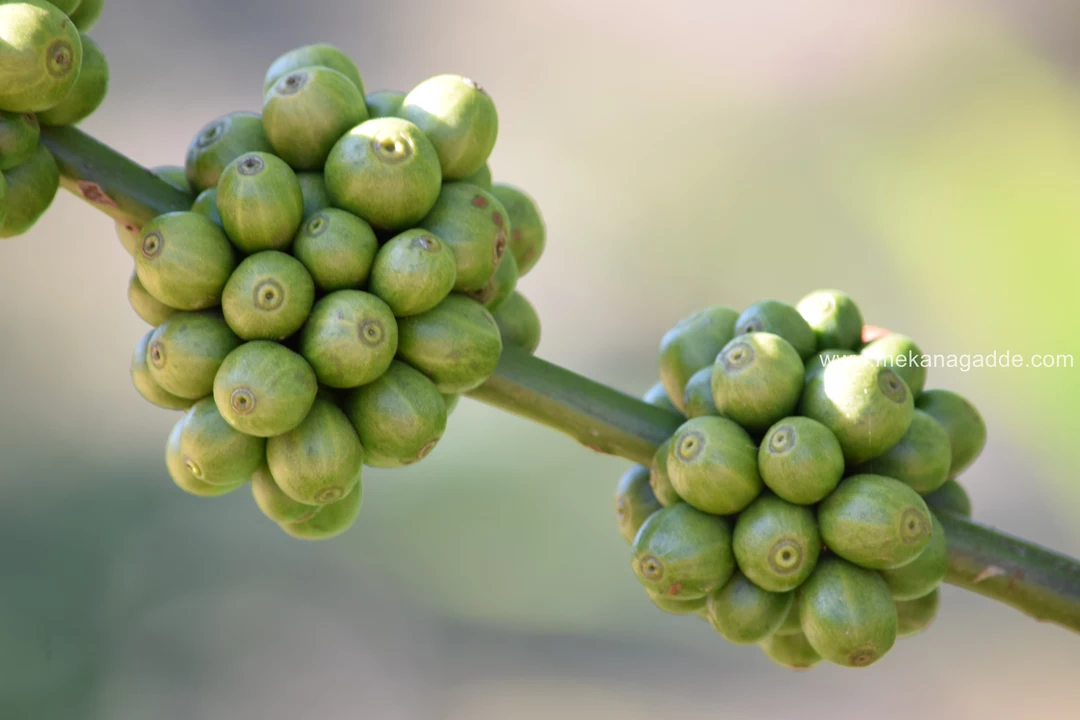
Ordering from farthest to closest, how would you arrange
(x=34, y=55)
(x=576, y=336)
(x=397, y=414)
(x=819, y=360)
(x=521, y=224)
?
1. (x=576, y=336)
2. (x=521, y=224)
3. (x=819, y=360)
4. (x=397, y=414)
5. (x=34, y=55)

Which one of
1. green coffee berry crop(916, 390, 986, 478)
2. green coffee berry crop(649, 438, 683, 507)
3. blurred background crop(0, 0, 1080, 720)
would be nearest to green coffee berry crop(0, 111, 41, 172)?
green coffee berry crop(649, 438, 683, 507)

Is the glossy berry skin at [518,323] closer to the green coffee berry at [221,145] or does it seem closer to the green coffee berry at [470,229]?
the green coffee berry at [470,229]

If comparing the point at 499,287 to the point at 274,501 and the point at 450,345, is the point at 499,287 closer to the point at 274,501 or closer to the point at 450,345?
the point at 450,345

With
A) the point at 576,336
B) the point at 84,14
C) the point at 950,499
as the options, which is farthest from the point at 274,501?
the point at 576,336

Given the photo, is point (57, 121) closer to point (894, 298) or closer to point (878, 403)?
point (878, 403)

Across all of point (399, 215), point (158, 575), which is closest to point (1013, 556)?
point (399, 215)

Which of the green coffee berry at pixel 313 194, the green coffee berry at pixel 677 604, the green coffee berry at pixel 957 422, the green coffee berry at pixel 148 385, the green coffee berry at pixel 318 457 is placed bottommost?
A: the green coffee berry at pixel 148 385

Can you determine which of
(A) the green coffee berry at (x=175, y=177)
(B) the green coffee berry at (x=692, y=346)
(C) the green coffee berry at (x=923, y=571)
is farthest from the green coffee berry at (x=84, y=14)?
(C) the green coffee berry at (x=923, y=571)
